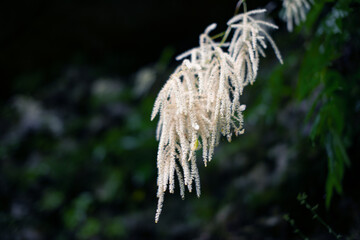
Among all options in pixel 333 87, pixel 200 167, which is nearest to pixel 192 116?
pixel 333 87

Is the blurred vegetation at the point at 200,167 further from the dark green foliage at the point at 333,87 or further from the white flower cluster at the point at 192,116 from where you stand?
the white flower cluster at the point at 192,116

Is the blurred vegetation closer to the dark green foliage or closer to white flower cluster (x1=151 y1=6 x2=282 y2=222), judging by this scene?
the dark green foliage

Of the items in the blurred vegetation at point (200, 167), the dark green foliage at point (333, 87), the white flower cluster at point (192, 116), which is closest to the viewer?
the white flower cluster at point (192, 116)

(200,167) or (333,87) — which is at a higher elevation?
(200,167)

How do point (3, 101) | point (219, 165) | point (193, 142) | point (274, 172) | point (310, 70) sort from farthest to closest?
1. point (3, 101)
2. point (219, 165)
3. point (274, 172)
4. point (310, 70)
5. point (193, 142)

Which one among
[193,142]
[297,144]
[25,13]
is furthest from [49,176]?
[193,142]

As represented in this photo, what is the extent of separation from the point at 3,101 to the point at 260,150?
609 centimetres

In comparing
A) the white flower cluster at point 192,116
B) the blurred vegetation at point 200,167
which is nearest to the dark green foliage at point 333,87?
the blurred vegetation at point 200,167

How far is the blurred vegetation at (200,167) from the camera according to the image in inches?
73.2

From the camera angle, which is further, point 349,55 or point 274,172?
point 274,172

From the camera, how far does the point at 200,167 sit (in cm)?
453

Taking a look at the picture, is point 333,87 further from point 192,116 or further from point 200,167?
point 200,167

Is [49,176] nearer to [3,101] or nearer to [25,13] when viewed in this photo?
[3,101]

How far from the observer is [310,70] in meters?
1.83
